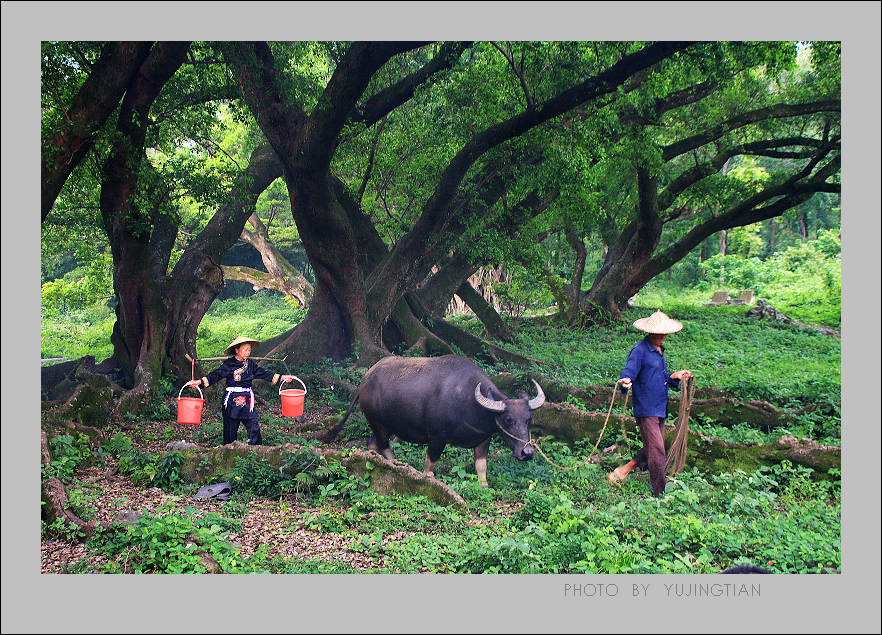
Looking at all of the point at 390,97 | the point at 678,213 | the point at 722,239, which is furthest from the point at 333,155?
the point at 722,239

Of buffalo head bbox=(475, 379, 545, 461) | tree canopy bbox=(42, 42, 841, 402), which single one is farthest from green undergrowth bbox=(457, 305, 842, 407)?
buffalo head bbox=(475, 379, 545, 461)

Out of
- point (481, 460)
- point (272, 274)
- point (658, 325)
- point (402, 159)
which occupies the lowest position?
point (481, 460)

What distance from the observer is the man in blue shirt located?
17.3ft

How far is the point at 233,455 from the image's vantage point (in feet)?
19.5

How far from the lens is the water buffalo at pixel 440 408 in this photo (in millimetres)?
5770

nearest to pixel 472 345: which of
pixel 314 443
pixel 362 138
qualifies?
pixel 314 443

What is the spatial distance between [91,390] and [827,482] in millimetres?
7221

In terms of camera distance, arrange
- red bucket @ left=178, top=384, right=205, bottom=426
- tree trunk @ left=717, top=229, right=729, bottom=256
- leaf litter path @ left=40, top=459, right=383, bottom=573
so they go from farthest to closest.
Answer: tree trunk @ left=717, top=229, right=729, bottom=256
red bucket @ left=178, top=384, right=205, bottom=426
leaf litter path @ left=40, top=459, right=383, bottom=573

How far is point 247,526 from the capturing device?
16.7 ft

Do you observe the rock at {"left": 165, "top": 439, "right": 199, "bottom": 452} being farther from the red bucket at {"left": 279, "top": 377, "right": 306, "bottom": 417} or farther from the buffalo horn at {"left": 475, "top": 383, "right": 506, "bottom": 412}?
the buffalo horn at {"left": 475, "top": 383, "right": 506, "bottom": 412}

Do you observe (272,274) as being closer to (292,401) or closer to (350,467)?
Result: (292,401)

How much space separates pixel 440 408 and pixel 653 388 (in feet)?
6.35

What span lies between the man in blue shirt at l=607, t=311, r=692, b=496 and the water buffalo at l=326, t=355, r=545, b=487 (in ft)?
2.89

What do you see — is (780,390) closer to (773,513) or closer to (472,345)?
(773,513)
